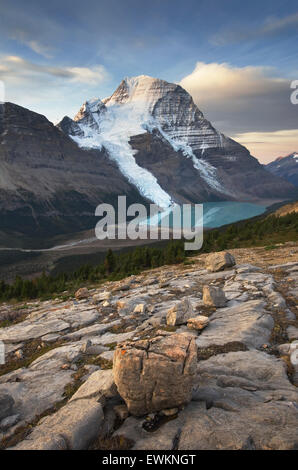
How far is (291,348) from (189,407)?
Result: 4033mm

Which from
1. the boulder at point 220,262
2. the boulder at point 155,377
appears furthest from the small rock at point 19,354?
the boulder at point 220,262

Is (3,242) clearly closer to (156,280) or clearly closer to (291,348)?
(156,280)

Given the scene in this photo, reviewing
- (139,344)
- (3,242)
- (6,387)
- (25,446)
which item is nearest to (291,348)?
(139,344)

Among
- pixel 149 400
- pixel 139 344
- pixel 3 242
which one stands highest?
pixel 139 344

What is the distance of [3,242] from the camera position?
193 m

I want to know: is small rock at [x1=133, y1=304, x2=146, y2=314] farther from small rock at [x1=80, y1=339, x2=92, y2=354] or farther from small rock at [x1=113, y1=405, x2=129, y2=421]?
small rock at [x1=113, y1=405, x2=129, y2=421]

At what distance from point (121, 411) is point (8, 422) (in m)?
2.89

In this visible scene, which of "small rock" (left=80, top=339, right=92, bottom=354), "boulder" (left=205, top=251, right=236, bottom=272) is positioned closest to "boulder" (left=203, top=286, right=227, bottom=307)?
"small rock" (left=80, top=339, right=92, bottom=354)

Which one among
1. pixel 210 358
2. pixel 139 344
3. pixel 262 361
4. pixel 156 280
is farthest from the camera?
pixel 156 280

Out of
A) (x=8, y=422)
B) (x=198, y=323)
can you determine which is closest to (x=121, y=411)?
(x=8, y=422)

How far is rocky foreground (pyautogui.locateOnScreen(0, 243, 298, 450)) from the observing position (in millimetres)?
5445

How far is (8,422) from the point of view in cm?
684

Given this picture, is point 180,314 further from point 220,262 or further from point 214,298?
point 220,262

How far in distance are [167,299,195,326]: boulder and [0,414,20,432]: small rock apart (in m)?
6.18
